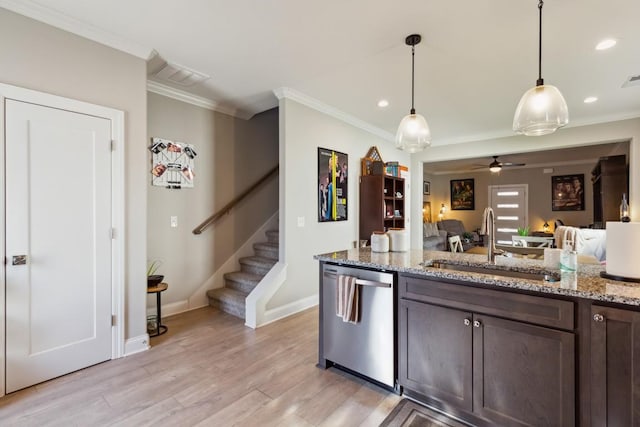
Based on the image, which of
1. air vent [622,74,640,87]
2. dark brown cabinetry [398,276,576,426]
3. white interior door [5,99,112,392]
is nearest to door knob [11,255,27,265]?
white interior door [5,99,112,392]

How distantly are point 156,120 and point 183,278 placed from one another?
1.99m

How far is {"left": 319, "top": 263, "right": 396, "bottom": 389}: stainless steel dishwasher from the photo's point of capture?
2.12 metres

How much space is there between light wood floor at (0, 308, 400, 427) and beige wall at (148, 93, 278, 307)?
46.0 inches

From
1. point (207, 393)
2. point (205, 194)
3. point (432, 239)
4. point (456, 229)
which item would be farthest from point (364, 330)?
point (456, 229)

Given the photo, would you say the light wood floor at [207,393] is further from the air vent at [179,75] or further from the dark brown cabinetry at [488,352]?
the air vent at [179,75]

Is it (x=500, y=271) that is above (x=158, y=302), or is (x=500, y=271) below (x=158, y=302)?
above

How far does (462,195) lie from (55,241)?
1078 centimetres

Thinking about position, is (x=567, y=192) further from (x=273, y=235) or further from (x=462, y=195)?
(x=273, y=235)

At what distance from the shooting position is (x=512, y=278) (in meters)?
1.71

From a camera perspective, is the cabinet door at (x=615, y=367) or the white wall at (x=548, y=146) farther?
the white wall at (x=548, y=146)

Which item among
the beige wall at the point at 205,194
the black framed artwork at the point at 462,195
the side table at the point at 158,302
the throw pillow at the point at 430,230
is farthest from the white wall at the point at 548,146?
the side table at the point at 158,302

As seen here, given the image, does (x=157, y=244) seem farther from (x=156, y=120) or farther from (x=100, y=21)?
(x=100, y=21)

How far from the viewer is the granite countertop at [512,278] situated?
142cm

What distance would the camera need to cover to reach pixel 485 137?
5.68 meters
